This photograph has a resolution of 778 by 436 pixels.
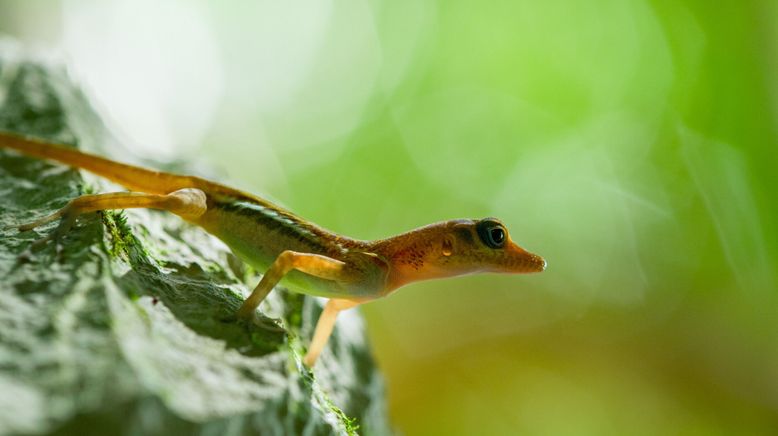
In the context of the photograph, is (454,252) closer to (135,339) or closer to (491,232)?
(491,232)

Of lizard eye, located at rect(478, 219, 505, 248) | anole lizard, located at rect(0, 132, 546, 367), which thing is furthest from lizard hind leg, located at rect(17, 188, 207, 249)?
lizard eye, located at rect(478, 219, 505, 248)

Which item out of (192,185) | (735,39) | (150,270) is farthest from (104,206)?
(735,39)

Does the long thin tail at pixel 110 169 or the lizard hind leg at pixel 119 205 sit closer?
the lizard hind leg at pixel 119 205

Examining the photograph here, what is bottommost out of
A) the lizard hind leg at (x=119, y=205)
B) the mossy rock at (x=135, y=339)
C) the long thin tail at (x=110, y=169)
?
the mossy rock at (x=135, y=339)

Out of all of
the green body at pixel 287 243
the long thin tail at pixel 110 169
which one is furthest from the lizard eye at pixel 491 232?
the long thin tail at pixel 110 169

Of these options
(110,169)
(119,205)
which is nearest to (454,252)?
(119,205)

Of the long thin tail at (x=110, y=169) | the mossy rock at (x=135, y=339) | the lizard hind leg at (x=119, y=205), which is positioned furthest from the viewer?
the long thin tail at (x=110, y=169)

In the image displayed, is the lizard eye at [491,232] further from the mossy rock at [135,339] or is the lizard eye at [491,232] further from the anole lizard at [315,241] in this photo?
the mossy rock at [135,339]

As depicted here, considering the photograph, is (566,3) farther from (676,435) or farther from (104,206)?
(104,206)
